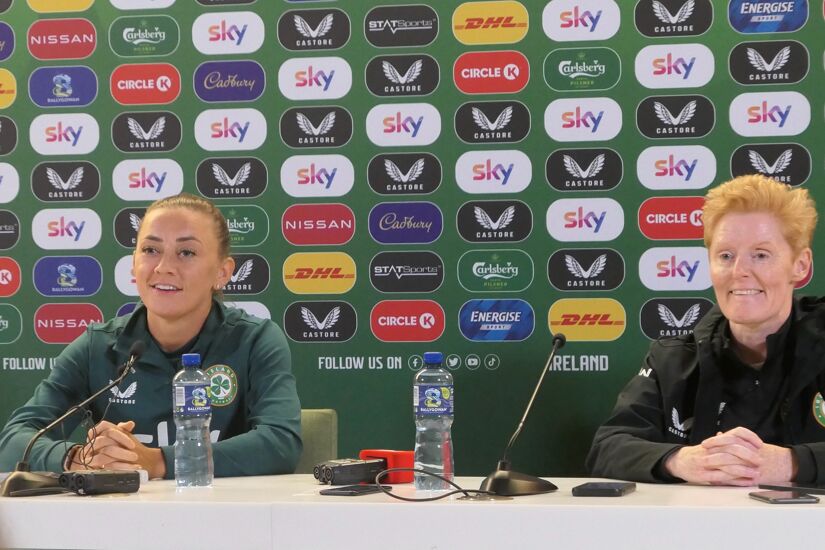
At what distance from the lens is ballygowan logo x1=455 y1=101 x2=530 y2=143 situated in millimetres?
3789

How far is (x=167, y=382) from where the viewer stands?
297 cm

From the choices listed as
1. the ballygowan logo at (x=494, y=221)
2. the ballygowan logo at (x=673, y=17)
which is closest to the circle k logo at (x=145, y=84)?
the ballygowan logo at (x=494, y=221)

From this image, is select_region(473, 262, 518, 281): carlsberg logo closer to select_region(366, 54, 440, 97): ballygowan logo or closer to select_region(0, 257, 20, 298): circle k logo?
select_region(366, 54, 440, 97): ballygowan logo

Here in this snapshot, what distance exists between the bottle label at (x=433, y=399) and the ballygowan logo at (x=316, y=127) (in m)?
1.87

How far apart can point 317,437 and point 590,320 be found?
3.67 ft

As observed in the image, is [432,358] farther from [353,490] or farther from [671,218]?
[671,218]

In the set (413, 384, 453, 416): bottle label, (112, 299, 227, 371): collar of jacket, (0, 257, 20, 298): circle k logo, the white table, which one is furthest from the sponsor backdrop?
the white table

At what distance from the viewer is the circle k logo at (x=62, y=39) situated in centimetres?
407

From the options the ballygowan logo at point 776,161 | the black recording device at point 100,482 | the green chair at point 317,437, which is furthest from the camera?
the ballygowan logo at point 776,161

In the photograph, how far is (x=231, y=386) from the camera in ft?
9.78

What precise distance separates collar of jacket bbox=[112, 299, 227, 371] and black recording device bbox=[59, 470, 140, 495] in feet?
2.83

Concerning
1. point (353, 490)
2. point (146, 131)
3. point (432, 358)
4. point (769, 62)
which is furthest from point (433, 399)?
point (146, 131)

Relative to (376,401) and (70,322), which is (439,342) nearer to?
(376,401)

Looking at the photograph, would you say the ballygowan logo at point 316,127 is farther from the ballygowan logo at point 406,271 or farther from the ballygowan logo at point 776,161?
the ballygowan logo at point 776,161
